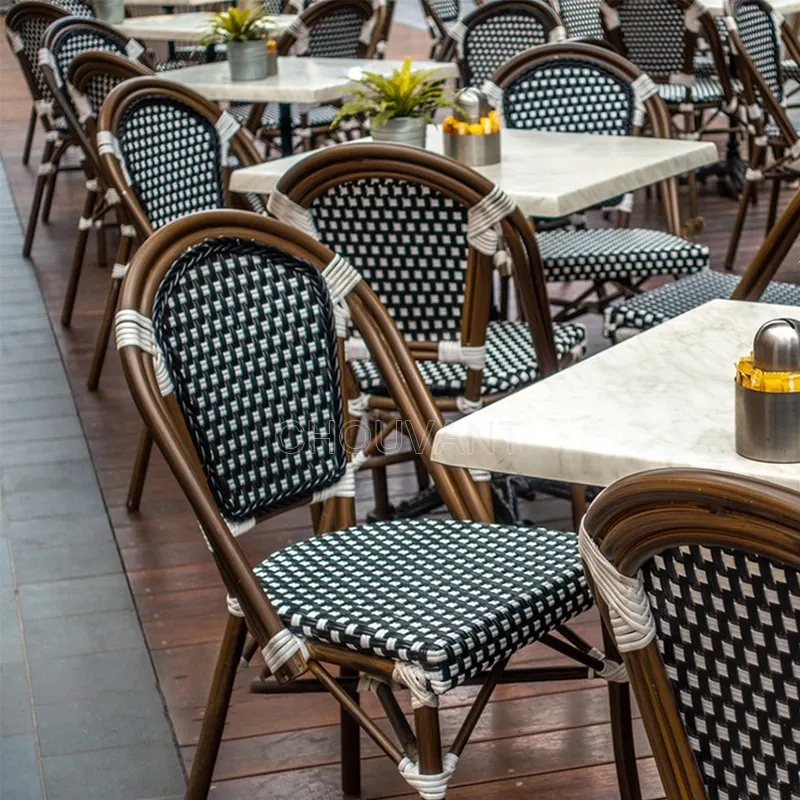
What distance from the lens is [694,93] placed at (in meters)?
6.09

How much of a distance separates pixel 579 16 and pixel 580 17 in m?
0.01

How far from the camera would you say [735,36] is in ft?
15.1

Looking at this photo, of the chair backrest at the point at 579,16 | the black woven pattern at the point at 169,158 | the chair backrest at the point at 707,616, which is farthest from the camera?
the chair backrest at the point at 579,16

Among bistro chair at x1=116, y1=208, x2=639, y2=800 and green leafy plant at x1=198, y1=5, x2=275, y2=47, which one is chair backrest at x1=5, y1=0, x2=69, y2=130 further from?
bistro chair at x1=116, y1=208, x2=639, y2=800

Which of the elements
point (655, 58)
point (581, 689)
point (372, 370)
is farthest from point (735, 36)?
point (581, 689)

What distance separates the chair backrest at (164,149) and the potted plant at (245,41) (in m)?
1.51

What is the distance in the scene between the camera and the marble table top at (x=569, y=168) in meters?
3.06

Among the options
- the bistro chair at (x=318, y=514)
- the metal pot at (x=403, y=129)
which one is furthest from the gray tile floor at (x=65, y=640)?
the metal pot at (x=403, y=129)

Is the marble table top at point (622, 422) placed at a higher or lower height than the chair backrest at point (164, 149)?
higher

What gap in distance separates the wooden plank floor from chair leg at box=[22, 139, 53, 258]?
7.05ft

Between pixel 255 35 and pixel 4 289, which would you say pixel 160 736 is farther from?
pixel 4 289

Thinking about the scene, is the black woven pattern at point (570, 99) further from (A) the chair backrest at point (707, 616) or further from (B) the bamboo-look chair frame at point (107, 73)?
(A) the chair backrest at point (707, 616)

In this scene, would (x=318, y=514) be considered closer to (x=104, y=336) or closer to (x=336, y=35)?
(x=104, y=336)

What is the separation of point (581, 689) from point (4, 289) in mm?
3786
